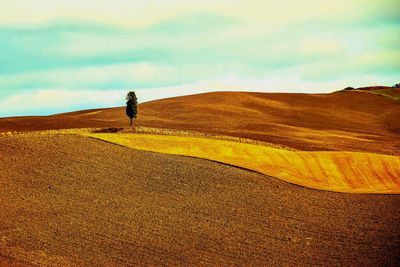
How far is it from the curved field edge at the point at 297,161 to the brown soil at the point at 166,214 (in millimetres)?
2636

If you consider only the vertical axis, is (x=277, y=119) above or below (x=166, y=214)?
above

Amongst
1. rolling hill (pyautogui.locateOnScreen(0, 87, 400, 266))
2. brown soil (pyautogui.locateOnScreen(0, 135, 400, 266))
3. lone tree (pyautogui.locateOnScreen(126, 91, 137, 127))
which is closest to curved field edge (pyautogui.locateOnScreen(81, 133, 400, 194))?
rolling hill (pyautogui.locateOnScreen(0, 87, 400, 266))

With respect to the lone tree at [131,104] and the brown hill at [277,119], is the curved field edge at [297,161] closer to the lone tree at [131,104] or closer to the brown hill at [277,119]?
the brown hill at [277,119]

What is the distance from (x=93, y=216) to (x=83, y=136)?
18.2m

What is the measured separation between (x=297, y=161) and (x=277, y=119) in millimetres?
30363

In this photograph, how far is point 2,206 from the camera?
3631 cm

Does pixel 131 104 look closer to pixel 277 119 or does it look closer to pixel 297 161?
pixel 297 161

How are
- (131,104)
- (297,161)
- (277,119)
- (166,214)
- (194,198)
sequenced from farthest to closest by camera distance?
(277,119) < (131,104) < (297,161) < (194,198) < (166,214)

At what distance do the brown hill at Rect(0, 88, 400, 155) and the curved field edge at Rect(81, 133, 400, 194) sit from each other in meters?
6.27

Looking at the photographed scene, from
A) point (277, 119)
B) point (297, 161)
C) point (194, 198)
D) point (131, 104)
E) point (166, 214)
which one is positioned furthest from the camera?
point (277, 119)

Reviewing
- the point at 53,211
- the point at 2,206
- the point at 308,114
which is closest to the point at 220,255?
the point at 53,211

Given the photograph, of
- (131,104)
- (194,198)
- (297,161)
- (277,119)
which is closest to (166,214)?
(194,198)

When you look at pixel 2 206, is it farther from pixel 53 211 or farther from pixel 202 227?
pixel 202 227

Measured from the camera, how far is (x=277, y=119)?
83.0 m
